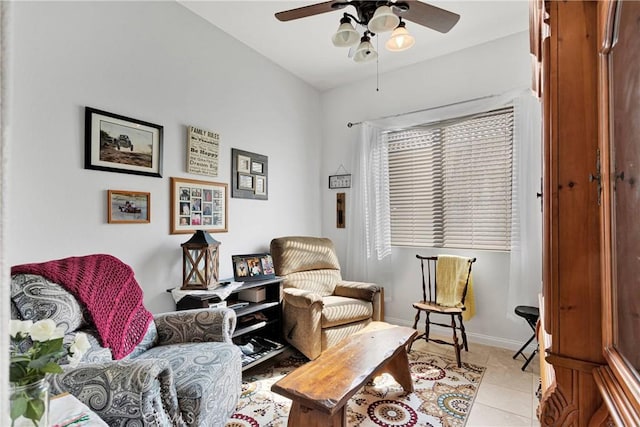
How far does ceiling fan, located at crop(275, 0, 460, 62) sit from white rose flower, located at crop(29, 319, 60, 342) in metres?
1.85

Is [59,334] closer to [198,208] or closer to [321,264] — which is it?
[198,208]

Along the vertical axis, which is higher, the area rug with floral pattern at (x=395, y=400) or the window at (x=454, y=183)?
the window at (x=454, y=183)

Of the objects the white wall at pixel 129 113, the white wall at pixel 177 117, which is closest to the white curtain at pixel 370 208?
the white wall at pixel 177 117

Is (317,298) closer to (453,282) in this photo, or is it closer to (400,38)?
(453,282)

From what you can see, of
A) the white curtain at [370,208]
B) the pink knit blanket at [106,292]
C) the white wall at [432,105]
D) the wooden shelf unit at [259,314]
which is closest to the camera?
the pink knit blanket at [106,292]

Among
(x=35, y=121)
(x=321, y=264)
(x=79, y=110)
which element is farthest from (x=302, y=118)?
(x=35, y=121)

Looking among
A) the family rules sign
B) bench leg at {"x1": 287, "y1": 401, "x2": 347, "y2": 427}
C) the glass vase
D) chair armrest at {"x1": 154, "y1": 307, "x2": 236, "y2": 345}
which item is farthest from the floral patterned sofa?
the family rules sign

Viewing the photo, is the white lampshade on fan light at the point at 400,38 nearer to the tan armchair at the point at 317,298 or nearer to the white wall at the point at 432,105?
the white wall at the point at 432,105

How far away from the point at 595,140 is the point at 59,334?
1.40 meters

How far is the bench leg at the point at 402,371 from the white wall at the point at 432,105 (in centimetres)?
125

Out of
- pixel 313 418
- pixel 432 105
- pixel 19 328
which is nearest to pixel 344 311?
pixel 313 418

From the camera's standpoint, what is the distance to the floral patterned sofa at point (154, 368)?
1188 mm

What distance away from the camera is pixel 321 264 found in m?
3.30

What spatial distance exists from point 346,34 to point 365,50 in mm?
177
